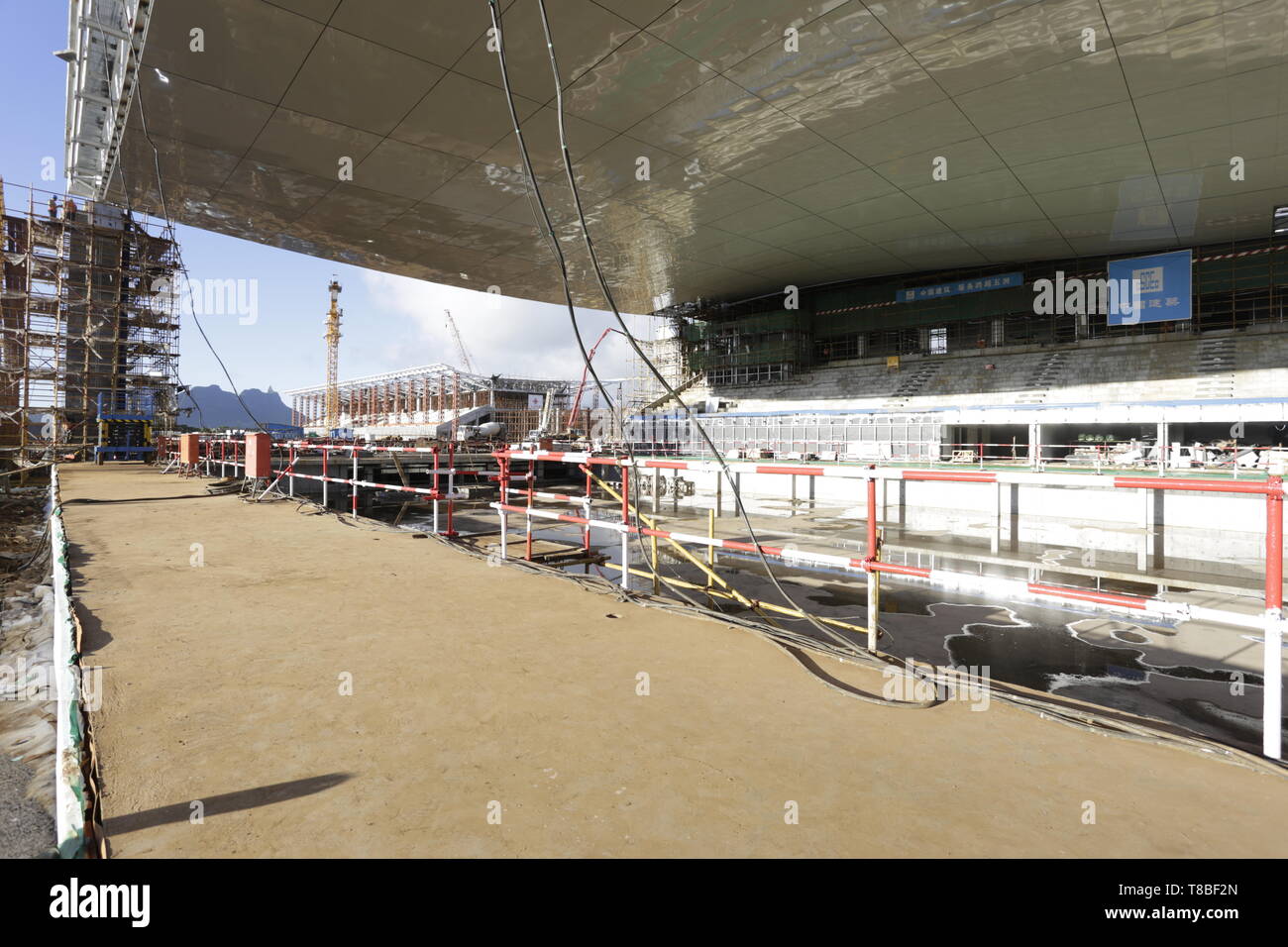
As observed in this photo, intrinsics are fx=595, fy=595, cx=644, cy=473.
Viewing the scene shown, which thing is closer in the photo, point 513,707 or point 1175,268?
point 513,707

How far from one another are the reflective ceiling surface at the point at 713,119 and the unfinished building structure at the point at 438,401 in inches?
1935

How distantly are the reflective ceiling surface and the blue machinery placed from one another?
59.5 ft

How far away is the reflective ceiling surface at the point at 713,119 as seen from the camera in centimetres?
931

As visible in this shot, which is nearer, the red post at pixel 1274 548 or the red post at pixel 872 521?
the red post at pixel 1274 548

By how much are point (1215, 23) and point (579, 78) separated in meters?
10.2

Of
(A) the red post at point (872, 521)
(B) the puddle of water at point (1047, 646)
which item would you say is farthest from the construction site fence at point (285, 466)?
(A) the red post at point (872, 521)

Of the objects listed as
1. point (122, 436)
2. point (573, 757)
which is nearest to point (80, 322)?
point (122, 436)

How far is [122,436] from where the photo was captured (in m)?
30.9

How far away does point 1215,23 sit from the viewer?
9.27 m

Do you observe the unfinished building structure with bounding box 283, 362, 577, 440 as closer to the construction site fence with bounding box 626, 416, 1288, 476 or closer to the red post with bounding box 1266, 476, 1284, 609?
the construction site fence with bounding box 626, 416, 1288, 476

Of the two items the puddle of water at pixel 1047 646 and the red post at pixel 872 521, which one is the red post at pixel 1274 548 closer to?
the red post at pixel 872 521

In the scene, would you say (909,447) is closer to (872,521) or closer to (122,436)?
(872,521)
